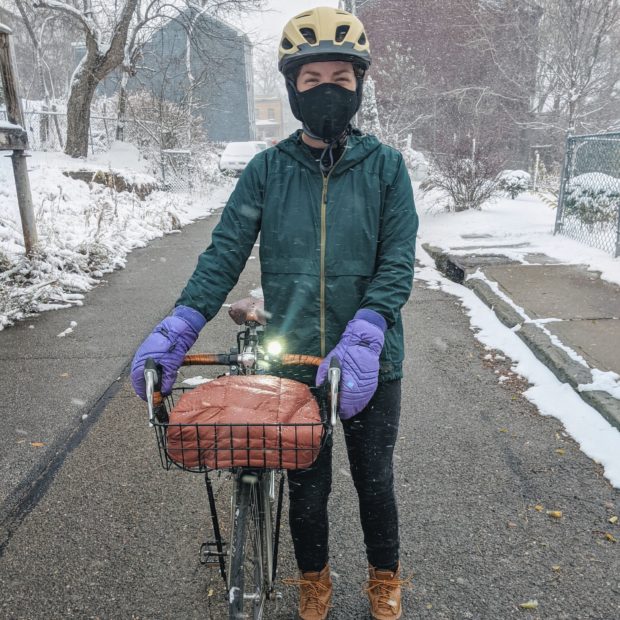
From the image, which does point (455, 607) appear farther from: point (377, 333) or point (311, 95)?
point (311, 95)

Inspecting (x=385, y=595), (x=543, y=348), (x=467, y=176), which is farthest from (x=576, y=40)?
(x=385, y=595)

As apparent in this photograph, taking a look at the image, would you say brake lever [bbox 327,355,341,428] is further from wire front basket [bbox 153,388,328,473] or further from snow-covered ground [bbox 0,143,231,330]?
snow-covered ground [bbox 0,143,231,330]

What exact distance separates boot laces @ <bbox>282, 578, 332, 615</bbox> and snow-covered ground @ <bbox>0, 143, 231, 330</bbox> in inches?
196

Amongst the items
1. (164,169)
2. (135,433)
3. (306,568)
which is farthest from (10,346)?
(164,169)

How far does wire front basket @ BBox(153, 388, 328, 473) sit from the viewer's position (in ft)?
4.96

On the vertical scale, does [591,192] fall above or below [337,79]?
below

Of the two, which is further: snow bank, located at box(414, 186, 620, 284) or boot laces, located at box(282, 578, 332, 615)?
snow bank, located at box(414, 186, 620, 284)

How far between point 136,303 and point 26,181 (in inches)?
82.3

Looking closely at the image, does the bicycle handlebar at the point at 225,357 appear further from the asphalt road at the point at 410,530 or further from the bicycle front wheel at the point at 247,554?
the asphalt road at the point at 410,530

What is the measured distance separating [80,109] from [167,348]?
59.8 feet

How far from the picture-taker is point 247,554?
6.14ft

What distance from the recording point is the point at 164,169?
64.8ft

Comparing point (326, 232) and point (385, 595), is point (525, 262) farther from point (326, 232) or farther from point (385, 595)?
point (326, 232)

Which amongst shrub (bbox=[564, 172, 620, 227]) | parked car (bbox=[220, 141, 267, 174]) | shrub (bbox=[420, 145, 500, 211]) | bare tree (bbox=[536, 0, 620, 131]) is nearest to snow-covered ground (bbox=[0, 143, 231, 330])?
shrub (bbox=[420, 145, 500, 211])
